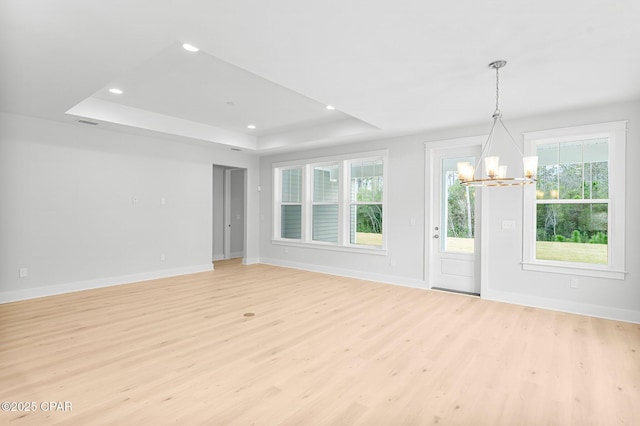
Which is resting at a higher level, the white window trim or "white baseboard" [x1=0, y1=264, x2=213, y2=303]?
the white window trim

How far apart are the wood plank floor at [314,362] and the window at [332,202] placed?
6.64 ft

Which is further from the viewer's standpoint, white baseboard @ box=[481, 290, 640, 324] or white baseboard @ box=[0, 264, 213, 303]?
white baseboard @ box=[0, 264, 213, 303]

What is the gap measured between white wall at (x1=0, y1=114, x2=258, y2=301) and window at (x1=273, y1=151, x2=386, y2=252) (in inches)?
66.2

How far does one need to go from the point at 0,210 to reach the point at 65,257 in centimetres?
100

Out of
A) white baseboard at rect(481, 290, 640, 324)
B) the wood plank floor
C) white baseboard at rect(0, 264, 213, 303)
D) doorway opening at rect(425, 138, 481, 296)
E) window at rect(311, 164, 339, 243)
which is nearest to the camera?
the wood plank floor

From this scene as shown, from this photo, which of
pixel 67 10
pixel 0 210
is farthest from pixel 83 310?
pixel 67 10

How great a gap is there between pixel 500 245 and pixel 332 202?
324 centimetres

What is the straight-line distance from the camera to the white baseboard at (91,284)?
4.48 metres

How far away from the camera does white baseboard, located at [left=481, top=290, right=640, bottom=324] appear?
12.5ft

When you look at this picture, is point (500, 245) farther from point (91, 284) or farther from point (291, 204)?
point (91, 284)

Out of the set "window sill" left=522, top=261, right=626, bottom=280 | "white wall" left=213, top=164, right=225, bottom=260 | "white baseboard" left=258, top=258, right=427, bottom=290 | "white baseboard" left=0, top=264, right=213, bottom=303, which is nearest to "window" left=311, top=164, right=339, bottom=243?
"white baseboard" left=258, top=258, right=427, bottom=290

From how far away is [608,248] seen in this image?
397cm

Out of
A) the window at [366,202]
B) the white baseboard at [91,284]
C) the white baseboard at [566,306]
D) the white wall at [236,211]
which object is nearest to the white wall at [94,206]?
the white baseboard at [91,284]

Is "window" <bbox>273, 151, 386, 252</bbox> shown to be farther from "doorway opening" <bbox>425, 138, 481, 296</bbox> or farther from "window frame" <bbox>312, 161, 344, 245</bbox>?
"doorway opening" <bbox>425, 138, 481, 296</bbox>
